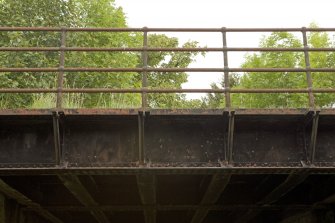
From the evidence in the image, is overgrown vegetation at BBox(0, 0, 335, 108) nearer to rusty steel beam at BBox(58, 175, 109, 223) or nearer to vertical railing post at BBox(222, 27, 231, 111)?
rusty steel beam at BBox(58, 175, 109, 223)

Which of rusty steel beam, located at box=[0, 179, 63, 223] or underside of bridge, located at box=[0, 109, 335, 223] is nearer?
underside of bridge, located at box=[0, 109, 335, 223]

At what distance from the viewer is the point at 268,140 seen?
913cm

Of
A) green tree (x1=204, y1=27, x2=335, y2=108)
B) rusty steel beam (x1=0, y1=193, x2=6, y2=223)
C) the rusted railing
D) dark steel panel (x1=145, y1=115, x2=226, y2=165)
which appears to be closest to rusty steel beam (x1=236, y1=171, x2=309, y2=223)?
the rusted railing

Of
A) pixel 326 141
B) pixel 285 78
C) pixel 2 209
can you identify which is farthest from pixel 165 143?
pixel 285 78

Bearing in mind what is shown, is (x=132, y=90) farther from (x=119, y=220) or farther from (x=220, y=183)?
(x=119, y=220)

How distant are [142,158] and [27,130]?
229 centimetres

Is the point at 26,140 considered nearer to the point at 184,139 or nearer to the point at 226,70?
the point at 184,139

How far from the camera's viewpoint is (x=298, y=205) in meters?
11.9

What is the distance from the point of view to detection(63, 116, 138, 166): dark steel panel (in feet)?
28.9

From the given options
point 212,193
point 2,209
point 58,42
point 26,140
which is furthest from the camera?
point 58,42

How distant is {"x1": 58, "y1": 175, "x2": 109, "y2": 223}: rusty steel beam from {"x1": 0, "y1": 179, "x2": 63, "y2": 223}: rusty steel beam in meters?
1.15

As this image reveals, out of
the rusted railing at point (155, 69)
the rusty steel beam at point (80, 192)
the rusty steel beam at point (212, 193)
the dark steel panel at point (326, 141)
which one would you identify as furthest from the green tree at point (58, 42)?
the dark steel panel at point (326, 141)

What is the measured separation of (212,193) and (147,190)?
4.89 ft

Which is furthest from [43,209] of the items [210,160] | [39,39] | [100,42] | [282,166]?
[100,42]
